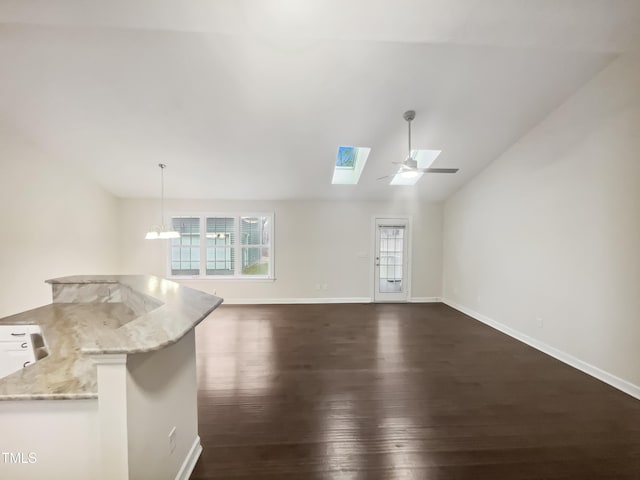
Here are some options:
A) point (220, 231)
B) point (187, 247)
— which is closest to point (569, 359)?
point (220, 231)

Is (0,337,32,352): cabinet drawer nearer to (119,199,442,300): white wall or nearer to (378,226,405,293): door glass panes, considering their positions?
(119,199,442,300): white wall

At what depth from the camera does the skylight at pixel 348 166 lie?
468 cm

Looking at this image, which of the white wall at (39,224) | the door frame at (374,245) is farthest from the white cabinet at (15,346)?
the door frame at (374,245)

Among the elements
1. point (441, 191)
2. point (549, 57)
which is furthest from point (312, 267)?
point (549, 57)

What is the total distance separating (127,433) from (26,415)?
38cm

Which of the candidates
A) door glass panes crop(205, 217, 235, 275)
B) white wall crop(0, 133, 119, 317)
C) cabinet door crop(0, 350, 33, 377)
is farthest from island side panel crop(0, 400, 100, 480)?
door glass panes crop(205, 217, 235, 275)

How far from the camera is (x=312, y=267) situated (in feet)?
19.1

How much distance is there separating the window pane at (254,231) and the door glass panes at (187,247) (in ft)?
3.48

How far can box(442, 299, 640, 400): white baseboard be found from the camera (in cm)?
248

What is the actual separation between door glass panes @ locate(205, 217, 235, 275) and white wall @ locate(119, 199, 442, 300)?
0.91 feet

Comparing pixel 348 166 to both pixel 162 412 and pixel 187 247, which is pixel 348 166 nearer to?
pixel 187 247

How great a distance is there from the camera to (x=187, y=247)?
19.1ft

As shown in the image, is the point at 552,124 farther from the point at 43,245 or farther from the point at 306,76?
the point at 43,245

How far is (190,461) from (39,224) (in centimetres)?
434
